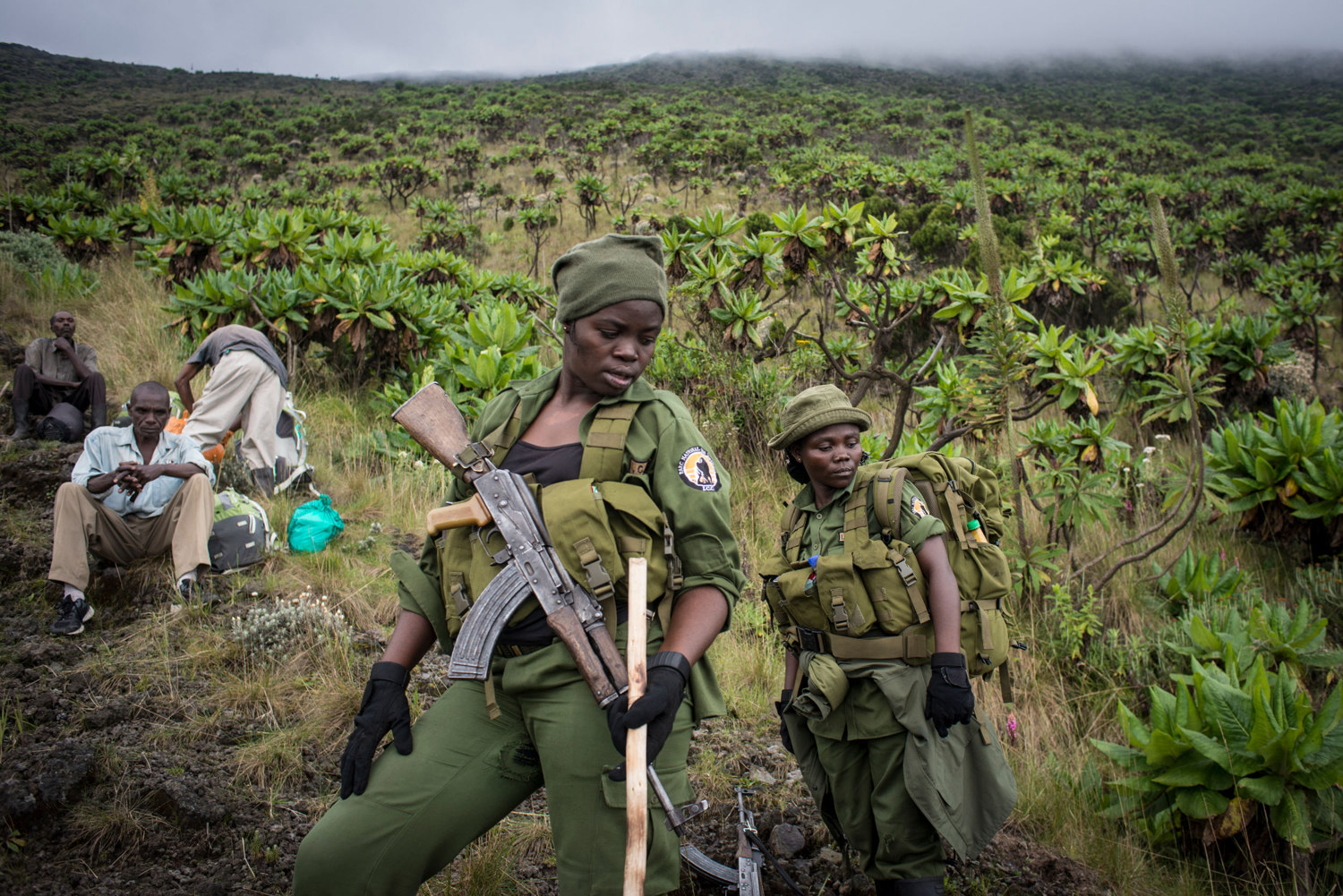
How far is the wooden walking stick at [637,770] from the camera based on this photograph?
1.34 meters

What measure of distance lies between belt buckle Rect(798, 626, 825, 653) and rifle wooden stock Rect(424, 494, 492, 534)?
1093mm

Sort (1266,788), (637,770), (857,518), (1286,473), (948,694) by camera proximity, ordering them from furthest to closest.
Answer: (1286,473) < (1266,788) < (857,518) < (948,694) < (637,770)

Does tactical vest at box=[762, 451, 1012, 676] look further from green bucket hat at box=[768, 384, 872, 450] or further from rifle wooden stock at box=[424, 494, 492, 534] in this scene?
rifle wooden stock at box=[424, 494, 492, 534]

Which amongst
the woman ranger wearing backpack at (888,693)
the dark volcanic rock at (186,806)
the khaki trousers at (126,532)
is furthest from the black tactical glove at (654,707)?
the khaki trousers at (126,532)

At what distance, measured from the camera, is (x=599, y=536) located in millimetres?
1494

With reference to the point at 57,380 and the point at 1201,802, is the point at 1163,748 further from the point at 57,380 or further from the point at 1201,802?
the point at 57,380

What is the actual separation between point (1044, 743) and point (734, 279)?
159 inches

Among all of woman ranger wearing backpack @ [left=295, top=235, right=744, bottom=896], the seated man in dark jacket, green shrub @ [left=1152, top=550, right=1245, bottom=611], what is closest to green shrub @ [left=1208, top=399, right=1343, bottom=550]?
green shrub @ [left=1152, top=550, right=1245, bottom=611]

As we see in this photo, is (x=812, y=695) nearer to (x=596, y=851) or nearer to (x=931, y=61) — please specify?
(x=596, y=851)

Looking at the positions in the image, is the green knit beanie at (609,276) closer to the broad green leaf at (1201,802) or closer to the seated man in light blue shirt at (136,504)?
the broad green leaf at (1201,802)

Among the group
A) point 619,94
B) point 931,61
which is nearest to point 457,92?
point 619,94

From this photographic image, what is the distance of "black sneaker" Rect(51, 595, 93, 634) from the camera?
349 centimetres

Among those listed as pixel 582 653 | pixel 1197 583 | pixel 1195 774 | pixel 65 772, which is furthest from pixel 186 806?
pixel 1197 583

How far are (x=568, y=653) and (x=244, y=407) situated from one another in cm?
478
